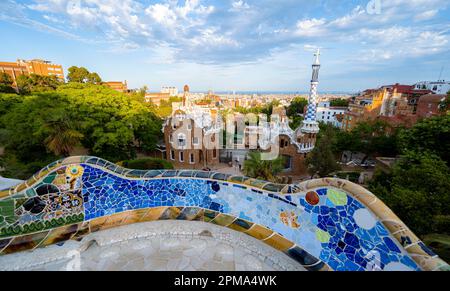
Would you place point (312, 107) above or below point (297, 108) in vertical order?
above

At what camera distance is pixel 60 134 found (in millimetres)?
9164

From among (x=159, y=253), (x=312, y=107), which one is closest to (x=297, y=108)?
(x=312, y=107)

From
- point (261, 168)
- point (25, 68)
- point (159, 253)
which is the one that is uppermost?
point (25, 68)

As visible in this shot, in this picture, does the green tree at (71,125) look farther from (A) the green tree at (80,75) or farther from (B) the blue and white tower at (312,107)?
(A) the green tree at (80,75)

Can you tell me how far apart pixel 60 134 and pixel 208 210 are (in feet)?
28.4

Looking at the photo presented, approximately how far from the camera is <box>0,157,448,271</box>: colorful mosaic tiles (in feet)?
9.43

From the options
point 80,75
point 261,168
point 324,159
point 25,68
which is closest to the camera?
point 261,168

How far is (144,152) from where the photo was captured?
19578 millimetres

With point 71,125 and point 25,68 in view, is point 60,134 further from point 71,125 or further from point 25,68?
point 25,68

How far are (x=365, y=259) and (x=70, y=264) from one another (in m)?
4.51

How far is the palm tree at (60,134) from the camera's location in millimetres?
9145

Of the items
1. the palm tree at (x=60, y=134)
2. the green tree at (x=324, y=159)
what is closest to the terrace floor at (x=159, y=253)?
the palm tree at (x=60, y=134)

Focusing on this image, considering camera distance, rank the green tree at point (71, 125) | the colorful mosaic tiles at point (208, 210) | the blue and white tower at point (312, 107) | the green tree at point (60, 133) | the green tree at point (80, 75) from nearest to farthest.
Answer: the colorful mosaic tiles at point (208, 210)
the green tree at point (60, 133)
the green tree at point (71, 125)
the blue and white tower at point (312, 107)
the green tree at point (80, 75)

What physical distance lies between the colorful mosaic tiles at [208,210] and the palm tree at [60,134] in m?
6.44
